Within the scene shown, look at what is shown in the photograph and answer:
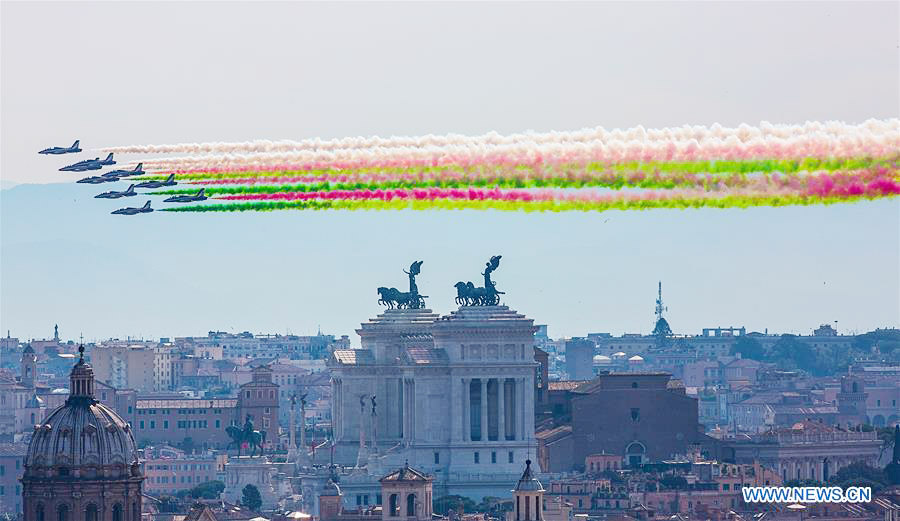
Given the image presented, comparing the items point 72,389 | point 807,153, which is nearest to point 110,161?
point 72,389

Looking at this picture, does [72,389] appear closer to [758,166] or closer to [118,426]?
[118,426]

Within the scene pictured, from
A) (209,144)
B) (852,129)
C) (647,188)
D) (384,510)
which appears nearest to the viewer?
(852,129)

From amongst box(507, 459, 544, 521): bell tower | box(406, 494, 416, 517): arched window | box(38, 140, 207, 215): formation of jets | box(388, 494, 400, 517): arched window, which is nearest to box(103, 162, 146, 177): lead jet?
box(38, 140, 207, 215): formation of jets

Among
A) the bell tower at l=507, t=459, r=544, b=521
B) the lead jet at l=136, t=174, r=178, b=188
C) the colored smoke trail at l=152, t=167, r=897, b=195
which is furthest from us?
the bell tower at l=507, t=459, r=544, b=521

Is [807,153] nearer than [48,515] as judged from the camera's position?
Yes

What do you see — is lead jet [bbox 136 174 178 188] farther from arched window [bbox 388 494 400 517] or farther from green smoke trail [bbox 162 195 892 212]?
arched window [bbox 388 494 400 517]

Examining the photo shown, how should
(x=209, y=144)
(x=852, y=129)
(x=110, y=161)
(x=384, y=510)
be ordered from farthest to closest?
(x=384, y=510), (x=110, y=161), (x=209, y=144), (x=852, y=129)
